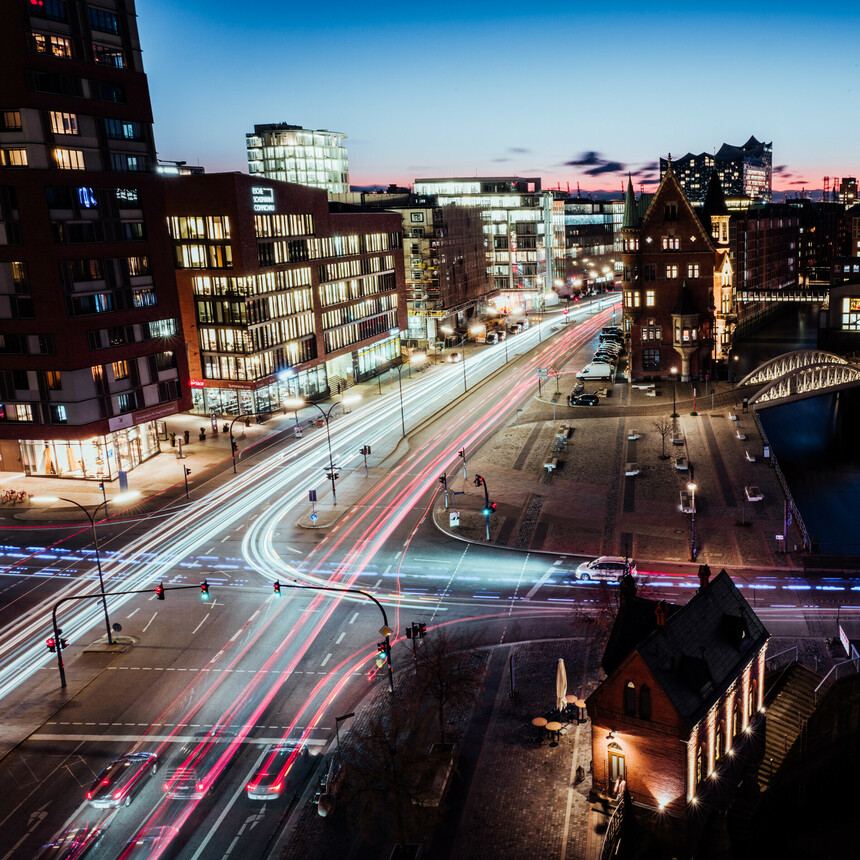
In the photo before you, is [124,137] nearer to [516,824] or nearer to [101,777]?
[101,777]

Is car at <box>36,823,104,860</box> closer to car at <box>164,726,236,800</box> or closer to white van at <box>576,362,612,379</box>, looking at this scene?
car at <box>164,726,236,800</box>

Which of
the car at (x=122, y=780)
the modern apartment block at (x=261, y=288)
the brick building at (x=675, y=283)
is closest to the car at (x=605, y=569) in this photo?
the car at (x=122, y=780)

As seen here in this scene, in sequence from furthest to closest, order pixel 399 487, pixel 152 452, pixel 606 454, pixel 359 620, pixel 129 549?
pixel 152 452
pixel 606 454
pixel 399 487
pixel 129 549
pixel 359 620

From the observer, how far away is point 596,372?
108750mm

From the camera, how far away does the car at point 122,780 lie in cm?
3409

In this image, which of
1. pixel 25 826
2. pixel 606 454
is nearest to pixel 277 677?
pixel 25 826

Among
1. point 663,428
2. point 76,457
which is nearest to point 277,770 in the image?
point 76,457

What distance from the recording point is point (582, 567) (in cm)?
5222

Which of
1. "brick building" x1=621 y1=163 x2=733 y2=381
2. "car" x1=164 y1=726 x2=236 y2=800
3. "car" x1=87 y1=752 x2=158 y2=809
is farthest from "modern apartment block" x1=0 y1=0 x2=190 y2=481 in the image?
"brick building" x1=621 y1=163 x2=733 y2=381

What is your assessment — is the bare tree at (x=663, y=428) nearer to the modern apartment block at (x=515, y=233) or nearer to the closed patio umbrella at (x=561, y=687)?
the closed patio umbrella at (x=561, y=687)

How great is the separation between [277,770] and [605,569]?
24548mm

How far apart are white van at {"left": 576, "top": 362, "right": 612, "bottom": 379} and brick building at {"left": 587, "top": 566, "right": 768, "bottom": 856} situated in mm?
75507

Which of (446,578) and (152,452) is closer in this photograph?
(446,578)

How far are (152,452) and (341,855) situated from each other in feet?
208
